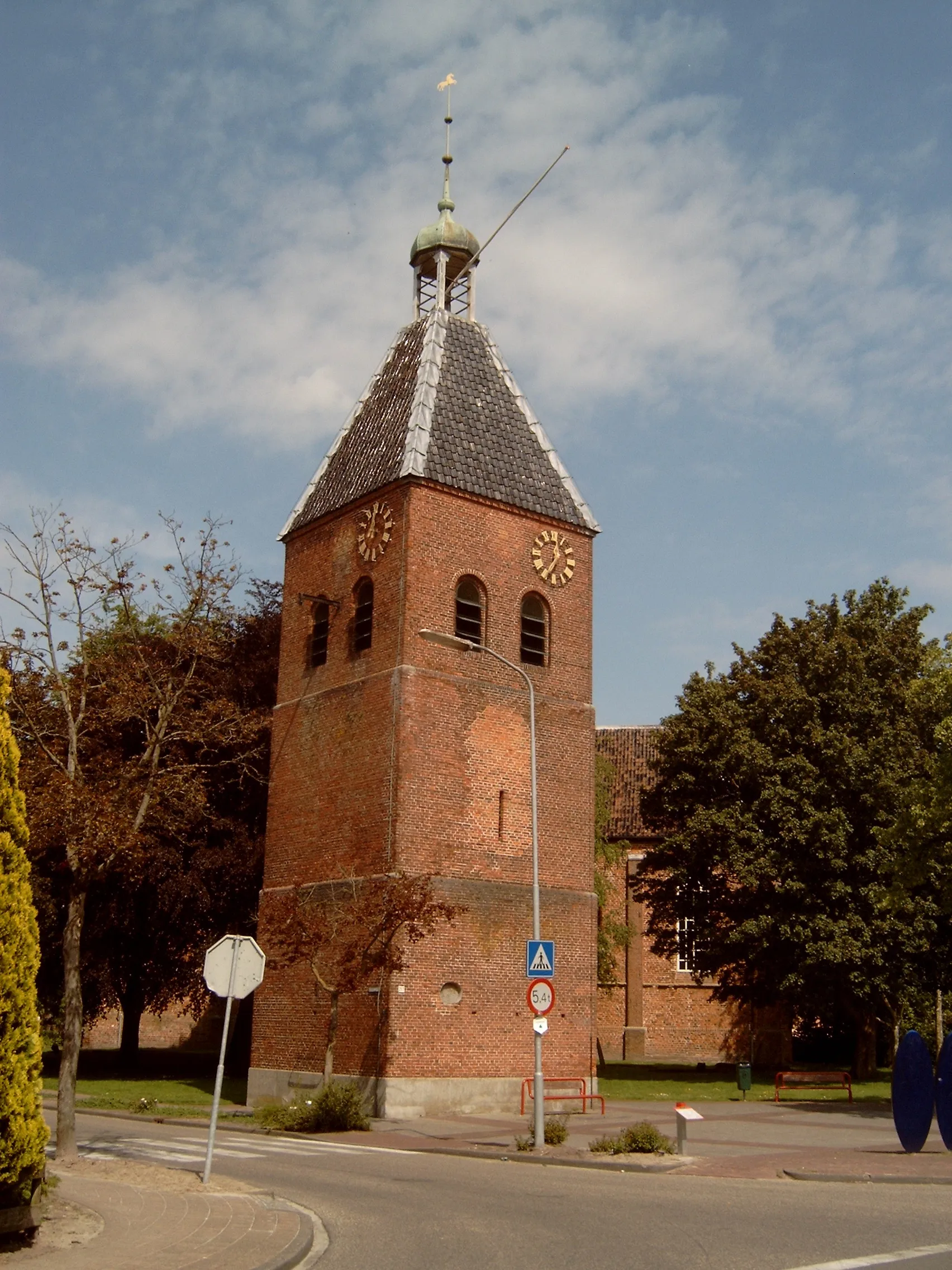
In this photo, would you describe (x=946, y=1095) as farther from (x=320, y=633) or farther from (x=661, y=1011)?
(x=661, y=1011)

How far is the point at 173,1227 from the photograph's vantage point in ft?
36.4

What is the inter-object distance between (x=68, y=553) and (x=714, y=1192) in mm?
11490

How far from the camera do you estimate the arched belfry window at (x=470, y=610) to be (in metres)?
28.1

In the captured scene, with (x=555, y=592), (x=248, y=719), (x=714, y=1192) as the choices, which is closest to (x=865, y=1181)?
(x=714, y=1192)

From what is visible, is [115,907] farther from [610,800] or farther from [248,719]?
[610,800]

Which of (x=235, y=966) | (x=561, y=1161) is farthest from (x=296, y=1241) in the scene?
(x=561, y=1161)

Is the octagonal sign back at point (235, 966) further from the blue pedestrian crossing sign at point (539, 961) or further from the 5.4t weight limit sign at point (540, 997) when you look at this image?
the blue pedestrian crossing sign at point (539, 961)

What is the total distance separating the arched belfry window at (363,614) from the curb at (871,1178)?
51.2 ft

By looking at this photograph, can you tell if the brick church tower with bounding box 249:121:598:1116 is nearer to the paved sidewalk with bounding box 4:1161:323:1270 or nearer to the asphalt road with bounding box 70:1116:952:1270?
the asphalt road with bounding box 70:1116:952:1270

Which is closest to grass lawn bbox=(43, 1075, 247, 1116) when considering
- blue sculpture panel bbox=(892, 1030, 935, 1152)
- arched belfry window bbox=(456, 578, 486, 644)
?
arched belfry window bbox=(456, 578, 486, 644)

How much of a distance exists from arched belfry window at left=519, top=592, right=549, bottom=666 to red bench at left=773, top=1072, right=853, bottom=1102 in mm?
10158

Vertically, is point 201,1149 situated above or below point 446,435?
below

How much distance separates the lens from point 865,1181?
14.8m

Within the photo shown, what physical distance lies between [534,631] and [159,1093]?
42.9ft
